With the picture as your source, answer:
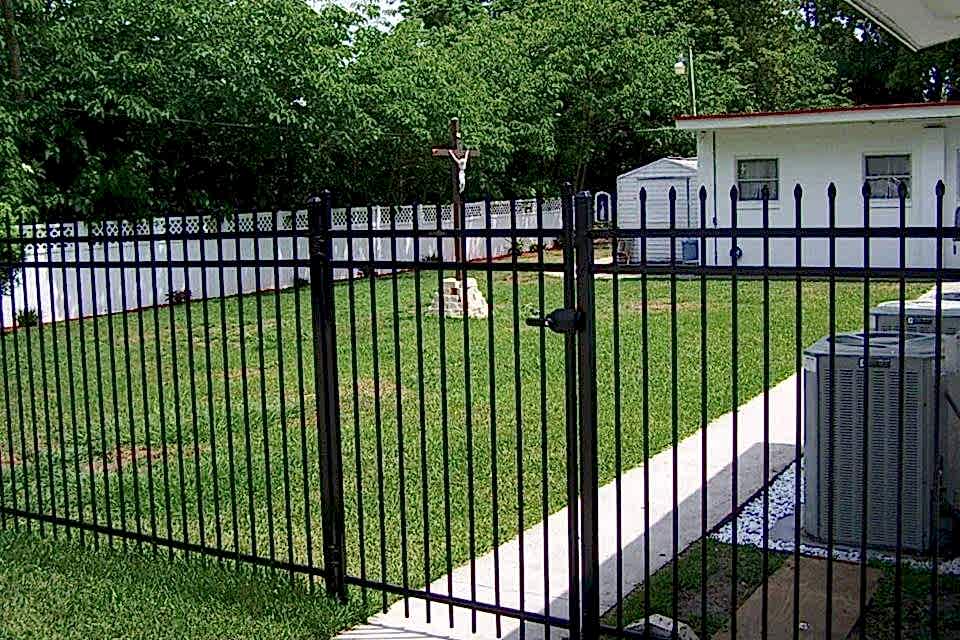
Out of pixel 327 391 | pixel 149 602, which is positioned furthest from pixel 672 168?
pixel 149 602

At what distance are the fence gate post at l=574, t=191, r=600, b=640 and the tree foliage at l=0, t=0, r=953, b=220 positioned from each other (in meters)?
9.22

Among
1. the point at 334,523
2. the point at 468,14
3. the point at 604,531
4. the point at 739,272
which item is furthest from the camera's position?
the point at 468,14

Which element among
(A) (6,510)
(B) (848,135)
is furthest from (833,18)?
(A) (6,510)

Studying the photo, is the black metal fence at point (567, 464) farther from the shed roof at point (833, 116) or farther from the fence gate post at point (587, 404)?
the shed roof at point (833, 116)

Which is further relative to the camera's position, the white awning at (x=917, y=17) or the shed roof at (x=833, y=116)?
the shed roof at (x=833, y=116)

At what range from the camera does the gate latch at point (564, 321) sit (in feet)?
12.0

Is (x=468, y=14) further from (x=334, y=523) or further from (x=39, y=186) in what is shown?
(x=334, y=523)

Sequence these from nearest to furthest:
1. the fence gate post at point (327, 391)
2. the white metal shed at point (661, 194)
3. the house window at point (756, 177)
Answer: the fence gate post at point (327, 391), the house window at point (756, 177), the white metal shed at point (661, 194)

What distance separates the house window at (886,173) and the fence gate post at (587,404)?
15.1 meters

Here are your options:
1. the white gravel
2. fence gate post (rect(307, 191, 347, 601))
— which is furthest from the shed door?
fence gate post (rect(307, 191, 347, 601))

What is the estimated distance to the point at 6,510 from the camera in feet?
18.7

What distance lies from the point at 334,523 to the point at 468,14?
96.1 ft

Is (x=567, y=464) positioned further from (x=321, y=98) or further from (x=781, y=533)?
(x=321, y=98)

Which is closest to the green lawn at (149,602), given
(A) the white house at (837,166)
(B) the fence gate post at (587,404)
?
(B) the fence gate post at (587,404)
